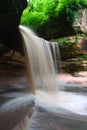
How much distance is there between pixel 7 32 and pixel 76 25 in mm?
7558

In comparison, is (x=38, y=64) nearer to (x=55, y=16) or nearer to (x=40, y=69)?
(x=40, y=69)

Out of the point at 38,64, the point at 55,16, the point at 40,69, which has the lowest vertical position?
the point at 40,69

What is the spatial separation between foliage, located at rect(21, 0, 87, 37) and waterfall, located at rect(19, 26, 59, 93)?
2.85m

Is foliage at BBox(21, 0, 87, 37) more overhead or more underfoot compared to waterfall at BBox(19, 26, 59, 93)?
more overhead

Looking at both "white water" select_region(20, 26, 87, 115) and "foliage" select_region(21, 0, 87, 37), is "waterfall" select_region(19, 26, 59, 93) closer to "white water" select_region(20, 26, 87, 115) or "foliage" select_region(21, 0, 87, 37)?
"white water" select_region(20, 26, 87, 115)

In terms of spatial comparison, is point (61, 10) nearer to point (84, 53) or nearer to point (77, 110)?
point (84, 53)

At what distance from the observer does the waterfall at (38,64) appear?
32.5 feet

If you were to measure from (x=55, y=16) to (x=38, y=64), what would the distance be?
5654 mm

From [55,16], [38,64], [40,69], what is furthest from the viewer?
[55,16]

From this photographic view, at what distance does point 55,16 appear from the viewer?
1567 cm

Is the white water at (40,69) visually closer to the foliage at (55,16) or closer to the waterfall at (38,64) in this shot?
the waterfall at (38,64)

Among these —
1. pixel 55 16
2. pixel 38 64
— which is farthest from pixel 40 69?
pixel 55 16

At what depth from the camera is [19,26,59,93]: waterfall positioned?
9898 mm

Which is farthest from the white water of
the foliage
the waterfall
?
the foliage
